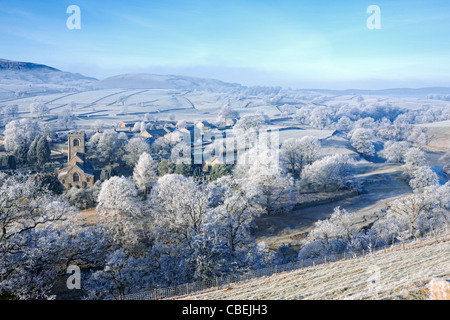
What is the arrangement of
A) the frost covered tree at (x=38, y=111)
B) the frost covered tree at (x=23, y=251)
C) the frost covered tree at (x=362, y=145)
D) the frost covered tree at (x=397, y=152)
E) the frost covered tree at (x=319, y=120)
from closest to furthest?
the frost covered tree at (x=23, y=251) < the frost covered tree at (x=397, y=152) < the frost covered tree at (x=362, y=145) < the frost covered tree at (x=38, y=111) < the frost covered tree at (x=319, y=120)

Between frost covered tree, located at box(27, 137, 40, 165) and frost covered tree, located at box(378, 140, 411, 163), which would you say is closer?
frost covered tree, located at box(27, 137, 40, 165)

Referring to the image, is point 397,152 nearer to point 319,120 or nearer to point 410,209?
point 410,209

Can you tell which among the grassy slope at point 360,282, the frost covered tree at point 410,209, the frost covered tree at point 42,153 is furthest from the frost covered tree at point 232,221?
the frost covered tree at point 42,153

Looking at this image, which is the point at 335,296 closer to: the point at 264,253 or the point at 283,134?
the point at 264,253

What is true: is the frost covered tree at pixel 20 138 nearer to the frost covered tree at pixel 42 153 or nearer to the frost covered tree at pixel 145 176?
the frost covered tree at pixel 42 153

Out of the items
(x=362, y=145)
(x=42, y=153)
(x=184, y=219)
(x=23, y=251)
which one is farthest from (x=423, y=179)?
(x=42, y=153)

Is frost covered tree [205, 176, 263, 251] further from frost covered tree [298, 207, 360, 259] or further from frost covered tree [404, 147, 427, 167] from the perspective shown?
frost covered tree [404, 147, 427, 167]

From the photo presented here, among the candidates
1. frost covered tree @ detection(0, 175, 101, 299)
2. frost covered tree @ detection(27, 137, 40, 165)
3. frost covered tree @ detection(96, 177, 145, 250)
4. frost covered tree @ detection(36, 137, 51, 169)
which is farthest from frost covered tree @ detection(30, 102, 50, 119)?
frost covered tree @ detection(0, 175, 101, 299)

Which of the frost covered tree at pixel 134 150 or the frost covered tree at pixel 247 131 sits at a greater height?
the frost covered tree at pixel 247 131
